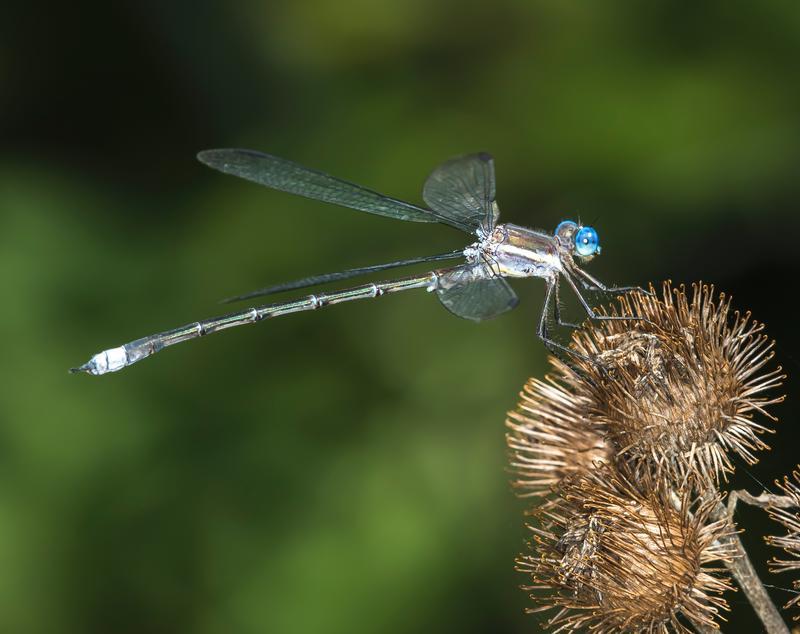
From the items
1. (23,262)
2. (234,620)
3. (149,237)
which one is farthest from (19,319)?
(234,620)

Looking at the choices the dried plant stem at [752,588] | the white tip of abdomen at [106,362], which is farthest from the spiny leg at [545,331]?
the white tip of abdomen at [106,362]

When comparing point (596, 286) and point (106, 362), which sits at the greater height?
point (106, 362)

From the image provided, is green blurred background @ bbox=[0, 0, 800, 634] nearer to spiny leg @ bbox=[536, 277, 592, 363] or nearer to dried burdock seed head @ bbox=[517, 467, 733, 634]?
spiny leg @ bbox=[536, 277, 592, 363]

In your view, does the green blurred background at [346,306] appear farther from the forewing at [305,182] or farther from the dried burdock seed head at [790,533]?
the dried burdock seed head at [790,533]

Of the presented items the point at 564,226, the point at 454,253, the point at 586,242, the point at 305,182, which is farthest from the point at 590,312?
the point at 305,182

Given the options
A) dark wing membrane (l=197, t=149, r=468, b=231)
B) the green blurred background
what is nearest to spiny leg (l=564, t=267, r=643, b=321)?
dark wing membrane (l=197, t=149, r=468, b=231)

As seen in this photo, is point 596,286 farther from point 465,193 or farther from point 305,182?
point 305,182
